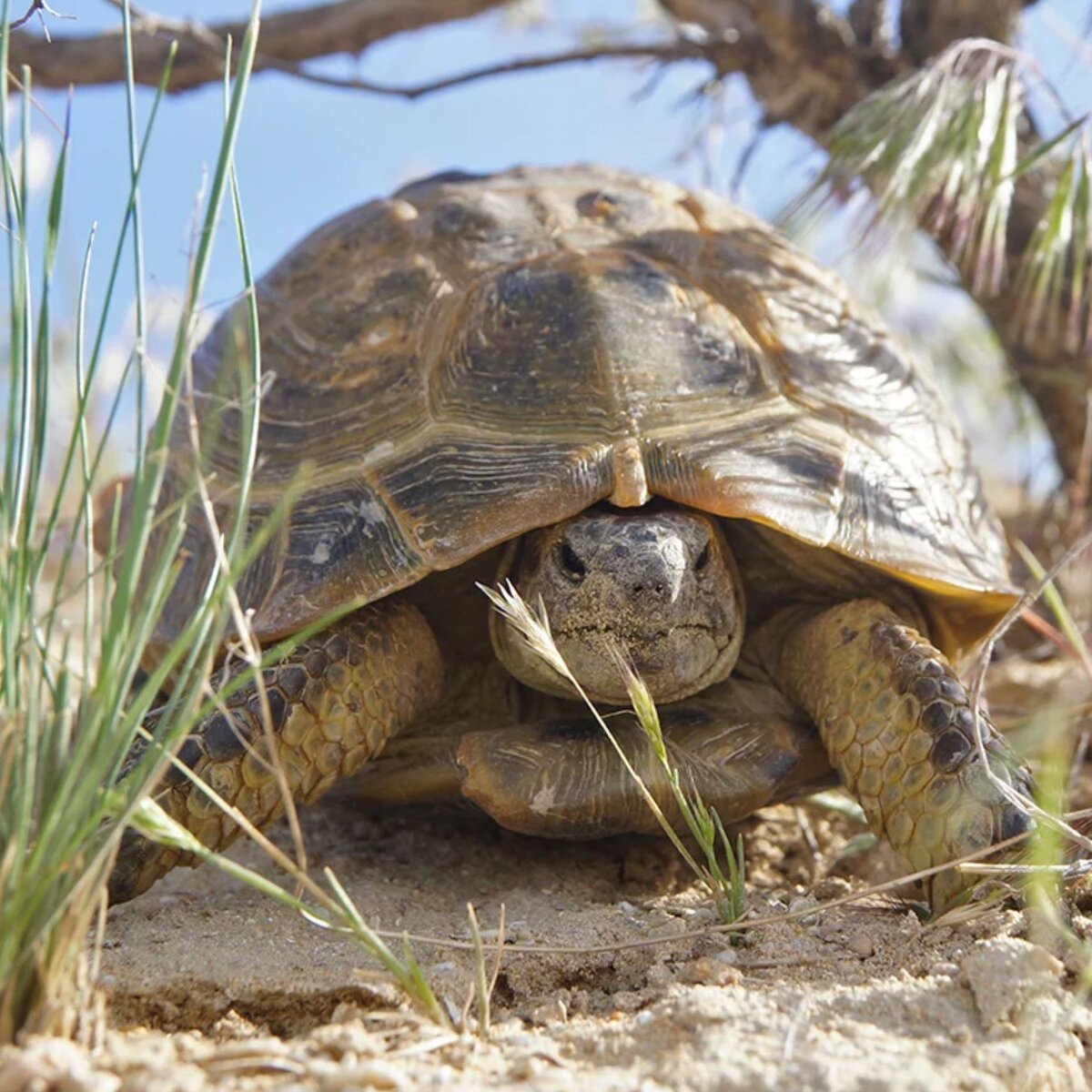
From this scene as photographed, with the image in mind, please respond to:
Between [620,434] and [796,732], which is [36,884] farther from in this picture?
[796,732]

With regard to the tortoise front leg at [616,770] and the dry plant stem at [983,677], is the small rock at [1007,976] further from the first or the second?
the tortoise front leg at [616,770]

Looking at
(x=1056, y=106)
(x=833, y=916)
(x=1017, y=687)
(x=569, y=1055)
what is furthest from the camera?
(x=1017, y=687)

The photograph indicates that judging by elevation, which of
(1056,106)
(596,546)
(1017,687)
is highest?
(1056,106)

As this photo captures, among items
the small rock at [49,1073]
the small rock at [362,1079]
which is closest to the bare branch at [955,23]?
the small rock at [362,1079]

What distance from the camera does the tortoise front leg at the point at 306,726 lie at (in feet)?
7.16

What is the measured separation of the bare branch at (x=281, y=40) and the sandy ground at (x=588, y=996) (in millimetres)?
3248

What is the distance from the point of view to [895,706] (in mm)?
2311

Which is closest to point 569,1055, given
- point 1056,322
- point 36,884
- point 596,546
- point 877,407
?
point 36,884

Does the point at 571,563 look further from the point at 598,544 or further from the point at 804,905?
the point at 804,905

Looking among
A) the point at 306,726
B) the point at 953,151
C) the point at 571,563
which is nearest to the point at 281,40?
the point at 953,151

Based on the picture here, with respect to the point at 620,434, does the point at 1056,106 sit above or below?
above

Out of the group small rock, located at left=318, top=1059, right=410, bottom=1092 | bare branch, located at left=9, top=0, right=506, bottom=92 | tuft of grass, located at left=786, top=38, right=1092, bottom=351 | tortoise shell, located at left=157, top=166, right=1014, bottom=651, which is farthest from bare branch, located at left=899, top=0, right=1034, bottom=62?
small rock, located at left=318, top=1059, right=410, bottom=1092

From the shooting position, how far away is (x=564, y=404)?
101 inches

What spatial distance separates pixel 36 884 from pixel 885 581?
203 cm
